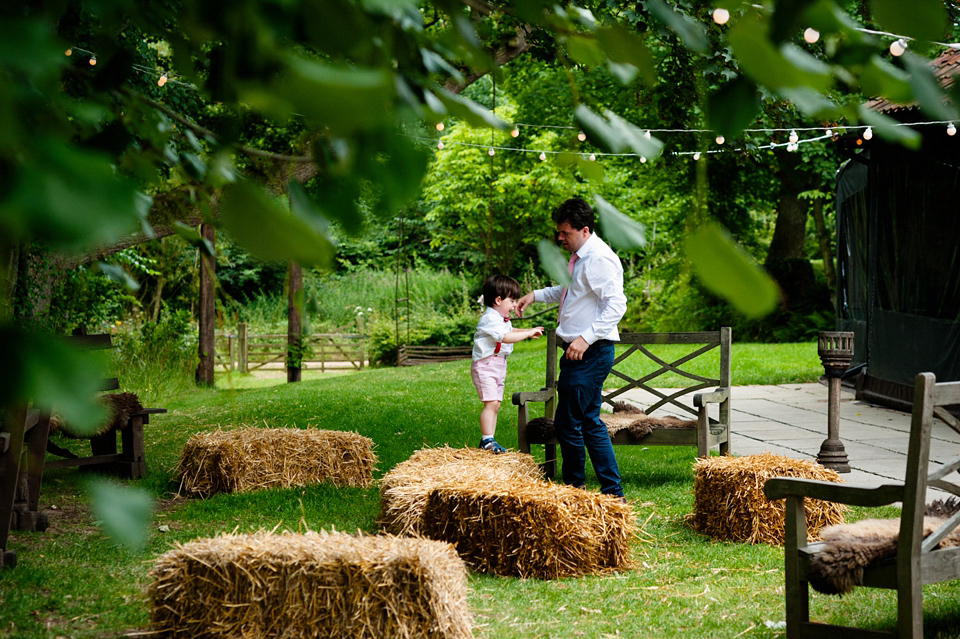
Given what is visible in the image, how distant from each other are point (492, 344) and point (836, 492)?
149 inches

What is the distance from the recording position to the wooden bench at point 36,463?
12.8ft

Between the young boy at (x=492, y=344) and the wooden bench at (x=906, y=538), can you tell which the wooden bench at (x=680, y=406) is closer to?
the young boy at (x=492, y=344)

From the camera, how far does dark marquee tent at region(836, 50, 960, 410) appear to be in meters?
8.60

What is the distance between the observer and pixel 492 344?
6.63 metres

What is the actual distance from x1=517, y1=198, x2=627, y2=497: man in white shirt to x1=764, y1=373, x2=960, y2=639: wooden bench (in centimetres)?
197

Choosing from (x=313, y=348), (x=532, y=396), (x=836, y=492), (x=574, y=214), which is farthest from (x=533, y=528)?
(x=313, y=348)

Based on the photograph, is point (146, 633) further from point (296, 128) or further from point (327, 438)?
point (296, 128)

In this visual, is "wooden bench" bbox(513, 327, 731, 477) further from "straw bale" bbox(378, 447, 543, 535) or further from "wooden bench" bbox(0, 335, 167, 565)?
"wooden bench" bbox(0, 335, 167, 565)

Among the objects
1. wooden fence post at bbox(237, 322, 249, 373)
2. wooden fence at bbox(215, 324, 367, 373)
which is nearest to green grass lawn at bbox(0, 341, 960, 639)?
wooden fence post at bbox(237, 322, 249, 373)

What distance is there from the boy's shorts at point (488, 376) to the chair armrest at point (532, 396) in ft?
1.40

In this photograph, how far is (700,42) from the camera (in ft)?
3.33

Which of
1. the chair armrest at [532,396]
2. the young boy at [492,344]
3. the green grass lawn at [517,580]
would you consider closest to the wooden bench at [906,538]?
the green grass lawn at [517,580]

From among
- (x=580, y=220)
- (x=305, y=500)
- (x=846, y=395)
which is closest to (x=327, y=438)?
(x=305, y=500)

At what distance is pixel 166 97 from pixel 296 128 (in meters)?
2.68
